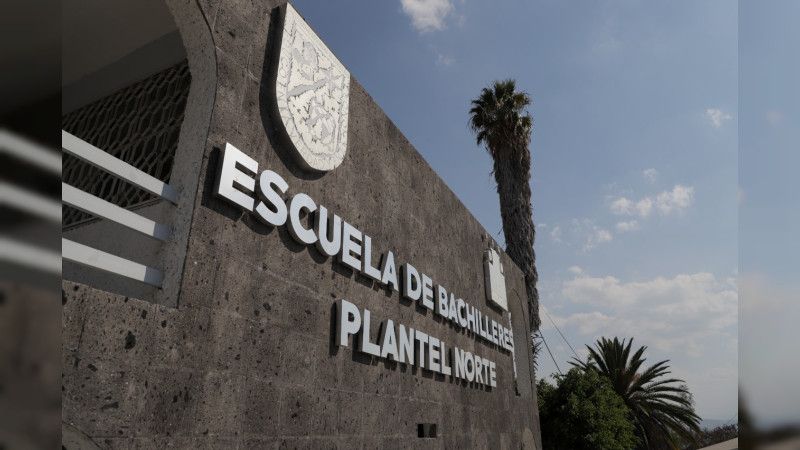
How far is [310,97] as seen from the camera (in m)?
4.89

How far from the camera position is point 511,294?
12156mm

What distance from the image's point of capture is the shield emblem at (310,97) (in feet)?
14.9

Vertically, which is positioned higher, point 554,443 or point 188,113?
point 188,113

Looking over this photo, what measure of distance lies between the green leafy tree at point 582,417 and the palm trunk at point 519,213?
208 centimetres

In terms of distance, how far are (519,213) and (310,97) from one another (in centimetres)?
1227

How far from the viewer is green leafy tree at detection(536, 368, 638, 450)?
13836mm

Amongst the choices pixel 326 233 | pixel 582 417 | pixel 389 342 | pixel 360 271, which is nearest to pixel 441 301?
pixel 389 342

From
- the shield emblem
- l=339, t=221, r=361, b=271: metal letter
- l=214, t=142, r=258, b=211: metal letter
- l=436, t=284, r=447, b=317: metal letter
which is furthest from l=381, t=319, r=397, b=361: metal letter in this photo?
l=214, t=142, r=258, b=211: metal letter

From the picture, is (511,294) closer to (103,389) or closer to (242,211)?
(242,211)

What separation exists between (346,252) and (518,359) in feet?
28.5

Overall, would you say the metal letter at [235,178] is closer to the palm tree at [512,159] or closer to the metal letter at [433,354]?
the metal letter at [433,354]

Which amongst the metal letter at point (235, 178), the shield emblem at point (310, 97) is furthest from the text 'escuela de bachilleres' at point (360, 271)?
the shield emblem at point (310, 97)

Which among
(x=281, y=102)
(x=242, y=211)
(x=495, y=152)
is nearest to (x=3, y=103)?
(x=242, y=211)

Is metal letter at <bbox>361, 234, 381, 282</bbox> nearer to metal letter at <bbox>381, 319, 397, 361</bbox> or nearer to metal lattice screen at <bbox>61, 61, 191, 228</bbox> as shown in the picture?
metal letter at <bbox>381, 319, 397, 361</bbox>
